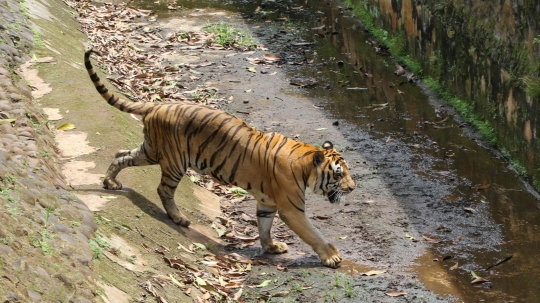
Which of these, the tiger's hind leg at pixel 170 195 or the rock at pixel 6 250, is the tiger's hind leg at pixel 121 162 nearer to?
the tiger's hind leg at pixel 170 195

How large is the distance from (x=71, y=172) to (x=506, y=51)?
5064 mm

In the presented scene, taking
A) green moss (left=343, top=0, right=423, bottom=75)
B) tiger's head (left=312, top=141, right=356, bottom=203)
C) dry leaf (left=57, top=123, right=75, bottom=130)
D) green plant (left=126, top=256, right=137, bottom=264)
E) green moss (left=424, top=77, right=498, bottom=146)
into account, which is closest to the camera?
green plant (left=126, top=256, right=137, bottom=264)

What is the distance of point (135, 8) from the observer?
589 inches

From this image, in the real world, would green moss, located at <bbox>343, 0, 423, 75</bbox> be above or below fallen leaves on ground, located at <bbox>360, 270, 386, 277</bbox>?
above

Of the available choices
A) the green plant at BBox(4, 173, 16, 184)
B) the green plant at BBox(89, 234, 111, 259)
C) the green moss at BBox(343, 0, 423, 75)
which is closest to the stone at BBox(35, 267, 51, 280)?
the green plant at BBox(89, 234, 111, 259)

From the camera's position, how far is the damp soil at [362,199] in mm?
6484

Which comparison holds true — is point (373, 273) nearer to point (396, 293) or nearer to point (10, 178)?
point (396, 293)

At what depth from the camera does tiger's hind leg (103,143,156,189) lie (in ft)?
23.4

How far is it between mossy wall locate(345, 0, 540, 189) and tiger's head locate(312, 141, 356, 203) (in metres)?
2.45

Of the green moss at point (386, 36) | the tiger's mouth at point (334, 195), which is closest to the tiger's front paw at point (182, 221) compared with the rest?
the tiger's mouth at point (334, 195)

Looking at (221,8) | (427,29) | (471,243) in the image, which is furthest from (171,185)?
(221,8)

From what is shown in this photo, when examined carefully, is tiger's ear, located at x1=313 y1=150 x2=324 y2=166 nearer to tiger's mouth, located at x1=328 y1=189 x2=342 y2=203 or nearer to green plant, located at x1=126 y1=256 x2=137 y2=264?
tiger's mouth, located at x1=328 y1=189 x2=342 y2=203

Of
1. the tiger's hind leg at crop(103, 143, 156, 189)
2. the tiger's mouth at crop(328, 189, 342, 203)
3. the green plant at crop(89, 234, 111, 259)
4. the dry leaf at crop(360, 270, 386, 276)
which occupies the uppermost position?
the green plant at crop(89, 234, 111, 259)

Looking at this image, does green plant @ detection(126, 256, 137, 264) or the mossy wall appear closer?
green plant @ detection(126, 256, 137, 264)
